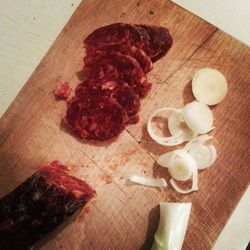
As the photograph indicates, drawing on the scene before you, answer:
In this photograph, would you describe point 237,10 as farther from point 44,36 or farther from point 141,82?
point 44,36

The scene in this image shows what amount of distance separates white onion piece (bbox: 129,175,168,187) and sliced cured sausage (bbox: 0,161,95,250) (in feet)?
0.65

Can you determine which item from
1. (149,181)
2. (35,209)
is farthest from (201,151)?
(35,209)

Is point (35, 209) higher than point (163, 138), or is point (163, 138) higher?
point (163, 138)

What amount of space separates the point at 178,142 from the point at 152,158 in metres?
0.12

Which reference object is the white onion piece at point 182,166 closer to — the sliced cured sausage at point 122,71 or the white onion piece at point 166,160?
the white onion piece at point 166,160

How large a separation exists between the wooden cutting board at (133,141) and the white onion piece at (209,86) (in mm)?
40

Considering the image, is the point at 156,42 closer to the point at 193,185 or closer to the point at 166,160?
the point at 166,160

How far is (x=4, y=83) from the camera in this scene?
2.26m

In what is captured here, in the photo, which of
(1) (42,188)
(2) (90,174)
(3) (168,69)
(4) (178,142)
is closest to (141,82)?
(3) (168,69)

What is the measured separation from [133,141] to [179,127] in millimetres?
195

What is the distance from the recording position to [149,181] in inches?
72.6

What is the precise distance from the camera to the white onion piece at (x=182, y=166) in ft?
5.88

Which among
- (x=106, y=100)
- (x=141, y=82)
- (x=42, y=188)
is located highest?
(x=141, y=82)

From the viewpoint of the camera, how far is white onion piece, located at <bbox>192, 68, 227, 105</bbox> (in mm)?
1873
